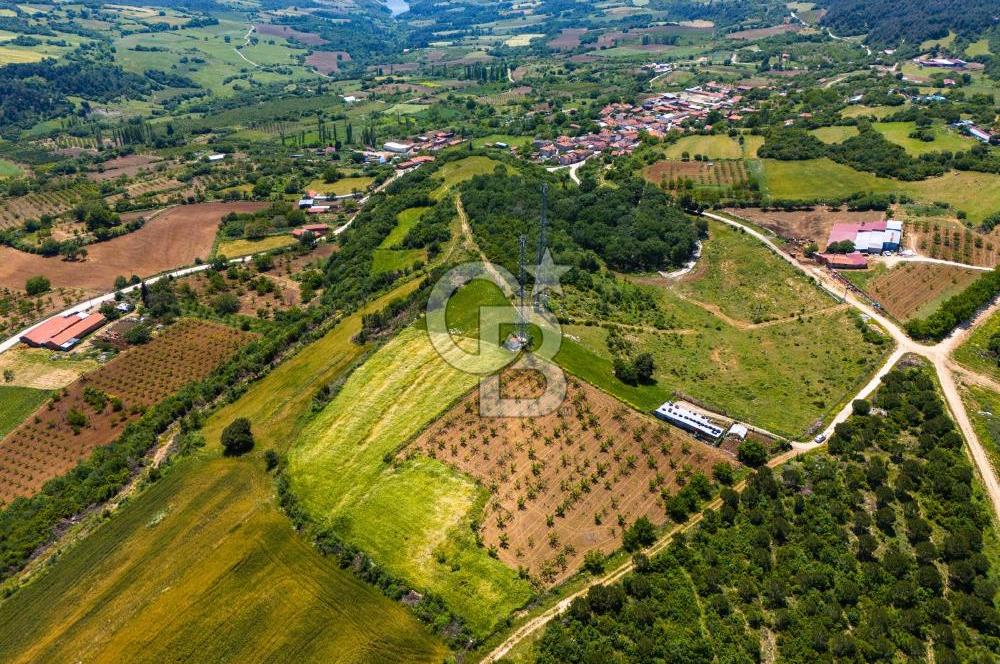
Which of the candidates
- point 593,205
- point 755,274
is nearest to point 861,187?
point 755,274

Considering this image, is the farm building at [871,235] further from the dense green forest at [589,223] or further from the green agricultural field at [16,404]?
the green agricultural field at [16,404]

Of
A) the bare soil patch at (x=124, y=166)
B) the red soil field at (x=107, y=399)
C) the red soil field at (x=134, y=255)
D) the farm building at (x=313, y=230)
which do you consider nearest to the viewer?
the red soil field at (x=107, y=399)

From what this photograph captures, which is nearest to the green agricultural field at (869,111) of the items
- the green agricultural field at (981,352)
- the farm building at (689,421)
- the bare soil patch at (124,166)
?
the green agricultural field at (981,352)

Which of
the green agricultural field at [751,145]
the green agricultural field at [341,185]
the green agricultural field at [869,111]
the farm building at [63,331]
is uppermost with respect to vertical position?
the green agricultural field at [869,111]

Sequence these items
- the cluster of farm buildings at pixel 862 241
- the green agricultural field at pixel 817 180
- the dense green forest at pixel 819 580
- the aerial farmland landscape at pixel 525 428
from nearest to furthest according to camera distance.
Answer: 1. the dense green forest at pixel 819 580
2. the aerial farmland landscape at pixel 525 428
3. the cluster of farm buildings at pixel 862 241
4. the green agricultural field at pixel 817 180

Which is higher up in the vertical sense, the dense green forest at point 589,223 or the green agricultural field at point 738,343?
the dense green forest at point 589,223

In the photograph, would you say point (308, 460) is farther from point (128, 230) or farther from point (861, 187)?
point (861, 187)

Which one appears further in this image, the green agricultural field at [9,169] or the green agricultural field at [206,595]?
the green agricultural field at [9,169]

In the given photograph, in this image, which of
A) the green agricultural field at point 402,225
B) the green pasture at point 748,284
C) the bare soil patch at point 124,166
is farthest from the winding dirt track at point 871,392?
the bare soil patch at point 124,166
